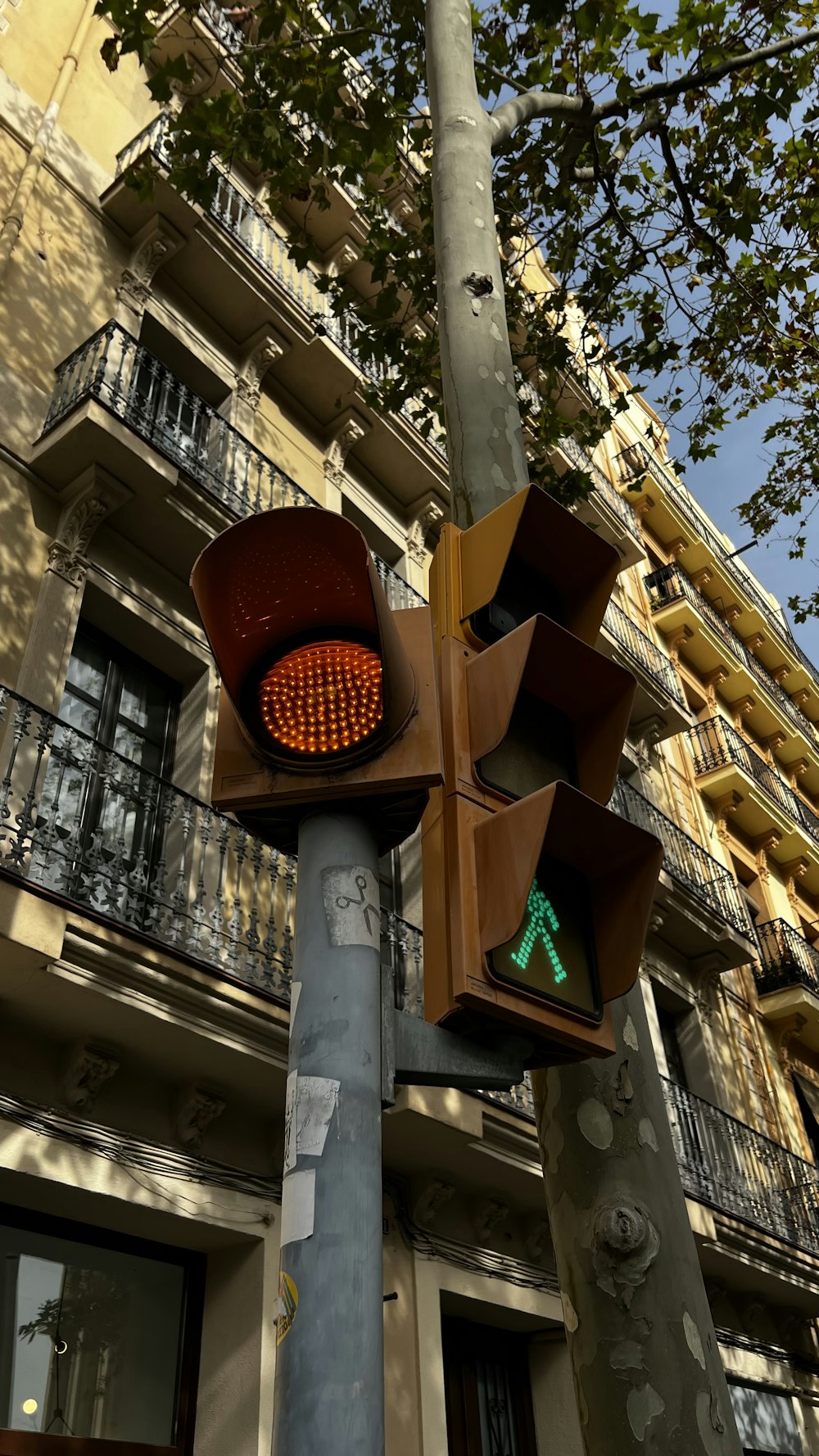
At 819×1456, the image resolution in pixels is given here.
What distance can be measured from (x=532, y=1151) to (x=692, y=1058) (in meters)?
6.21

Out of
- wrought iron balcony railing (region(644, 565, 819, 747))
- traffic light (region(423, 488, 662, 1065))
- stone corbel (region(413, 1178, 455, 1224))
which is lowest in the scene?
traffic light (region(423, 488, 662, 1065))

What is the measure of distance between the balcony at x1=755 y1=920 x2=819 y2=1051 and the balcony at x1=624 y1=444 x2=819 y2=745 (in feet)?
23.8

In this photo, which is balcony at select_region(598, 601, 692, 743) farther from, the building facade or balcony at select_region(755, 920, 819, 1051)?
balcony at select_region(755, 920, 819, 1051)

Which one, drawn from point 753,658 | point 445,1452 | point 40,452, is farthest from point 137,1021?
point 753,658

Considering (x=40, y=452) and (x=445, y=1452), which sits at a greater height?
(x=40, y=452)

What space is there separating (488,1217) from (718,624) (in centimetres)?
1518

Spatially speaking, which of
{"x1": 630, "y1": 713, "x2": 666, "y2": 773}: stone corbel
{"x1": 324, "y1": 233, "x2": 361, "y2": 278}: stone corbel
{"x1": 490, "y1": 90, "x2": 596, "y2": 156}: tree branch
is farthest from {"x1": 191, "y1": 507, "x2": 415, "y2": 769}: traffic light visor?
{"x1": 630, "y1": 713, "x2": 666, "y2": 773}: stone corbel

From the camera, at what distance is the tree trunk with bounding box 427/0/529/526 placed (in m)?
3.59

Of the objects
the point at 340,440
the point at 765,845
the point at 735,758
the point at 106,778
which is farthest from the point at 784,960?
the point at 106,778

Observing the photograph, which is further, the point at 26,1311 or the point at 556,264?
the point at 556,264

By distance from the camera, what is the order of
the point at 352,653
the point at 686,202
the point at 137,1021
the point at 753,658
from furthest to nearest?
the point at 753,658
the point at 686,202
the point at 137,1021
the point at 352,653

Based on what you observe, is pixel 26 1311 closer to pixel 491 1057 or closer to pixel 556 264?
pixel 491 1057

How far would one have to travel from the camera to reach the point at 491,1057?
1872 mm

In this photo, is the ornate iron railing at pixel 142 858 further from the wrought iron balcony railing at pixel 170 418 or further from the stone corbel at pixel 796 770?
the stone corbel at pixel 796 770
